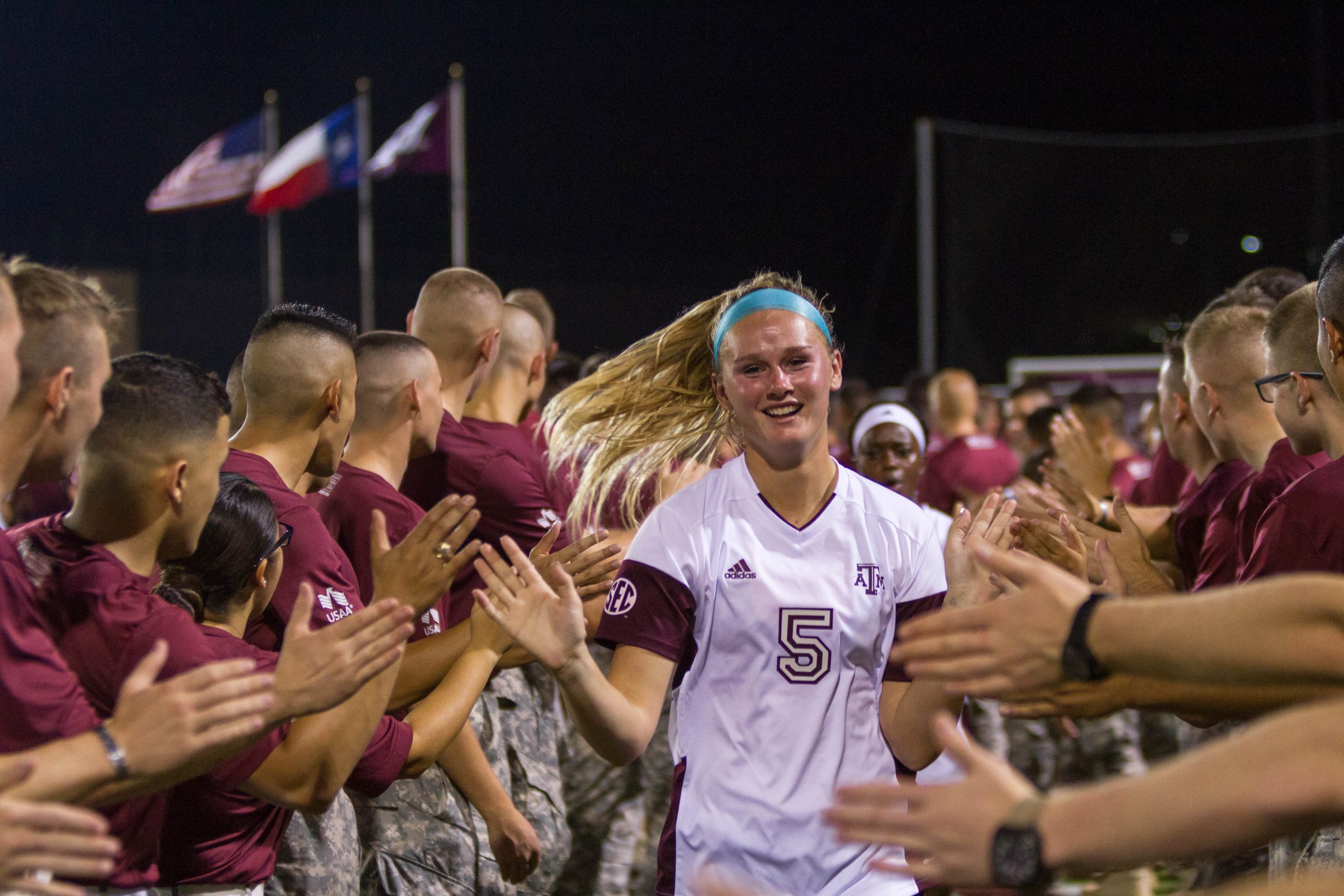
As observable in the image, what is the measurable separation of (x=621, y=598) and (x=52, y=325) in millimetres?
1313

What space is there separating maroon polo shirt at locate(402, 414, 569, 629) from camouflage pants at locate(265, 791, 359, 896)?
1681 millimetres

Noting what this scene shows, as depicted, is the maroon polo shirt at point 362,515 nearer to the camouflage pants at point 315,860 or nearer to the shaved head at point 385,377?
the shaved head at point 385,377

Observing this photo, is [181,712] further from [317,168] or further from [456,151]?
[317,168]

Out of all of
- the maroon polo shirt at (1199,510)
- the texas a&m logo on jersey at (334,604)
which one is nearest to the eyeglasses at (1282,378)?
the maroon polo shirt at (1199,510)

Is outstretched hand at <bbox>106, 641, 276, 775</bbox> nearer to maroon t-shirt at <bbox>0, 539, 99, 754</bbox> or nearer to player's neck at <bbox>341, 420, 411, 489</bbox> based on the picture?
maroon t-shirt at <bbox>0, 539, 99, 754</bbox>

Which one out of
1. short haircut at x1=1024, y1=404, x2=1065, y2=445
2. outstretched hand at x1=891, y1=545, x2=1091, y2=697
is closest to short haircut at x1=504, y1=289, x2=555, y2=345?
short haircut at x1=1024, y1=404, x2=1065, y2=445

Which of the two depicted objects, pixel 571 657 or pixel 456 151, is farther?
pixel 456 151

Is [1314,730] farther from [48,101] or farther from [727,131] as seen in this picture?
[727,131]

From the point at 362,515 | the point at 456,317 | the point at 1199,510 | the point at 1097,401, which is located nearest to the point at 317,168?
the point at 1097,401

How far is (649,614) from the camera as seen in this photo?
9.73ft

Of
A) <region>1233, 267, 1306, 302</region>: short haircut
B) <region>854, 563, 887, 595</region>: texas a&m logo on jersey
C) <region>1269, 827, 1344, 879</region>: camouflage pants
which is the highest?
<region>1233, 267, 1306, 302</region>: short haircut

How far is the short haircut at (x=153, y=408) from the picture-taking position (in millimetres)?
2578

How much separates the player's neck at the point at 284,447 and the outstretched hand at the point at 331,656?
1.21 meters

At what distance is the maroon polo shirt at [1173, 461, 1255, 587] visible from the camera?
470 cm
